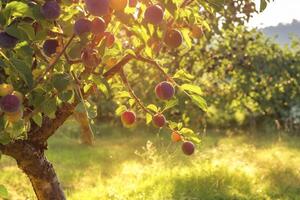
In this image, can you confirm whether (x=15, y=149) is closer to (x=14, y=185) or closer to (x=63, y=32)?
(x=63, y=32)

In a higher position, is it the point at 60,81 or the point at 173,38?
the point at 173,38

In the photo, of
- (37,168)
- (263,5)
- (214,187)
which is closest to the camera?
(263,5)

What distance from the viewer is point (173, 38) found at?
6.98 ft

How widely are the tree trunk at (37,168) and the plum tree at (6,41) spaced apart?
6.22ft

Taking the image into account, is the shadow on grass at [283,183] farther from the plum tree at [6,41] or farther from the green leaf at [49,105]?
the plum tree at [6,41]

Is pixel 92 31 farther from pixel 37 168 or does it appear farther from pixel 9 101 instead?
pixel 37 168

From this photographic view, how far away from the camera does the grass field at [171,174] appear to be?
8.06 metres

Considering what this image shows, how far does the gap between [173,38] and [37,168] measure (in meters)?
2.02

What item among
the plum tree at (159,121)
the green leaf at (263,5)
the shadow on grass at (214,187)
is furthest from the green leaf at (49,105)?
the shadow on grass at (214,187)

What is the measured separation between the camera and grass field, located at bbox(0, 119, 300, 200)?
8.06 meters

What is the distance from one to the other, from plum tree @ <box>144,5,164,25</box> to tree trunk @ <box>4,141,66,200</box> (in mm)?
2037

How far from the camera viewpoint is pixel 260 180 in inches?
343

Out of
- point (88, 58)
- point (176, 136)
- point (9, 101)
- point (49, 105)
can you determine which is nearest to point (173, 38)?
point (88, 58)

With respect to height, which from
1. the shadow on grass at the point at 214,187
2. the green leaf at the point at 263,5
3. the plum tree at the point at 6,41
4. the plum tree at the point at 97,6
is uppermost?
the green leaf at the point at 263,5
